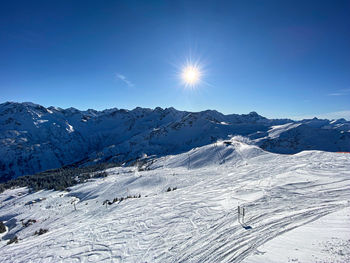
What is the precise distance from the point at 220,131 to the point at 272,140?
4922 cm

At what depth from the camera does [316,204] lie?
11.8 m

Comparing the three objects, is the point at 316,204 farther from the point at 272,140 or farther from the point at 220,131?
the point at 220,131

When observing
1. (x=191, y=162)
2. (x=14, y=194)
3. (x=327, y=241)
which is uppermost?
(x=327, y=241)

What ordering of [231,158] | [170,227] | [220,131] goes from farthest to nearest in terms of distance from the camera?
[220,131], [231,158], [170,227]

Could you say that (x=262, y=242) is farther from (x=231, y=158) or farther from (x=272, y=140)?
(x=272, y=140)

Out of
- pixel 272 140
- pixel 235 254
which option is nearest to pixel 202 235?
pixel 235 254

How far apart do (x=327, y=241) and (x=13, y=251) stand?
19.8 metres

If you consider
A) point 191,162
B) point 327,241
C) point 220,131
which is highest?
point 220,131

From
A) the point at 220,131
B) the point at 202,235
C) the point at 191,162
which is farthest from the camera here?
the point at 220,131

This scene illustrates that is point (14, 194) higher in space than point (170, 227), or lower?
lower

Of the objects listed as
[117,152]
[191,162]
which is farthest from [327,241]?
[117,152]

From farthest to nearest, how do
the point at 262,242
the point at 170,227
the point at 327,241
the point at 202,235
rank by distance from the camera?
the point at 170,227, the point at 202,235, the point at 262,242, the point at 327,241

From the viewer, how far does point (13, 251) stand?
1252 cm

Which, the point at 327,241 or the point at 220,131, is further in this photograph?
the point at 220,131
